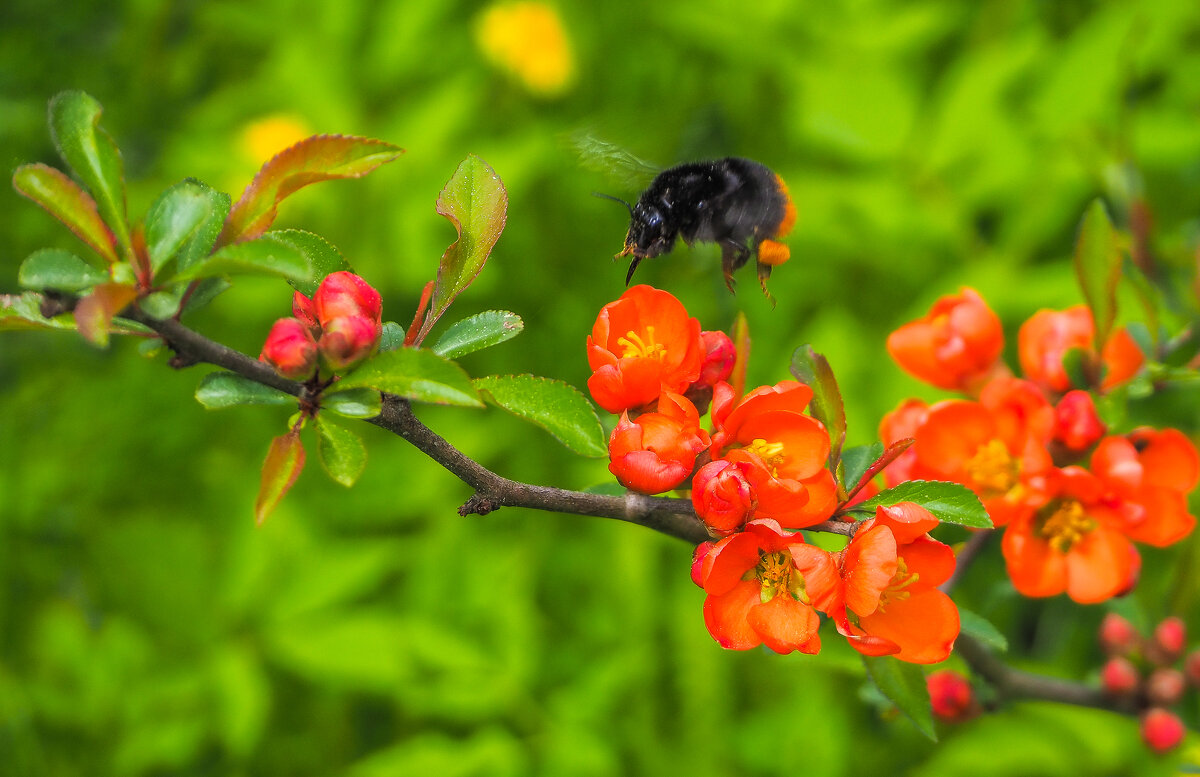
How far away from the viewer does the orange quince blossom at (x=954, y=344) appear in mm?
1191

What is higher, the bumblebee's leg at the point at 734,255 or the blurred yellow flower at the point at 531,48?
the blurred yellow flower at the point at 531,48

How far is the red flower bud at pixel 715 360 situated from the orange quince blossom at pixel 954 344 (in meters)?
0.36

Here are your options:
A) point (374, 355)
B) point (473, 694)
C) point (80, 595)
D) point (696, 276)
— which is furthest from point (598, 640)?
point (374, 355)

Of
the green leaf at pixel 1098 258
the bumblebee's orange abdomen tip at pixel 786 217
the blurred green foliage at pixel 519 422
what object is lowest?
the blurred green foliage at pixel 519 422

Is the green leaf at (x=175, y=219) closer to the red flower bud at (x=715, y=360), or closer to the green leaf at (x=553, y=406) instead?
the green leaf at (x=553, y=406)

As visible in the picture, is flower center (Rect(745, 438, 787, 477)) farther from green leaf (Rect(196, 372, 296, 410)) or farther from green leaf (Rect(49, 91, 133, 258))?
green leaf (Rect(49, 91, 133, 258))

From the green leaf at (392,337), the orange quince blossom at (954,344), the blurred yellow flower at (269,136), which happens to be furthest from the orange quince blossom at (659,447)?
the blurred yellow flower at (269,136)

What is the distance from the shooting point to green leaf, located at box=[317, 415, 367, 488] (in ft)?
2.40

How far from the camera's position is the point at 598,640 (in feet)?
6.72

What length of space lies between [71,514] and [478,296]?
107 centimetres

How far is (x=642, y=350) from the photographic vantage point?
92cm

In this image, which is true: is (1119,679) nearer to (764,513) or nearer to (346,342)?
(764,513)

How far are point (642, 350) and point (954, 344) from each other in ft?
1.58

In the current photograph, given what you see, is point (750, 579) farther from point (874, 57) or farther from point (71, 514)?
point (71, 514)
